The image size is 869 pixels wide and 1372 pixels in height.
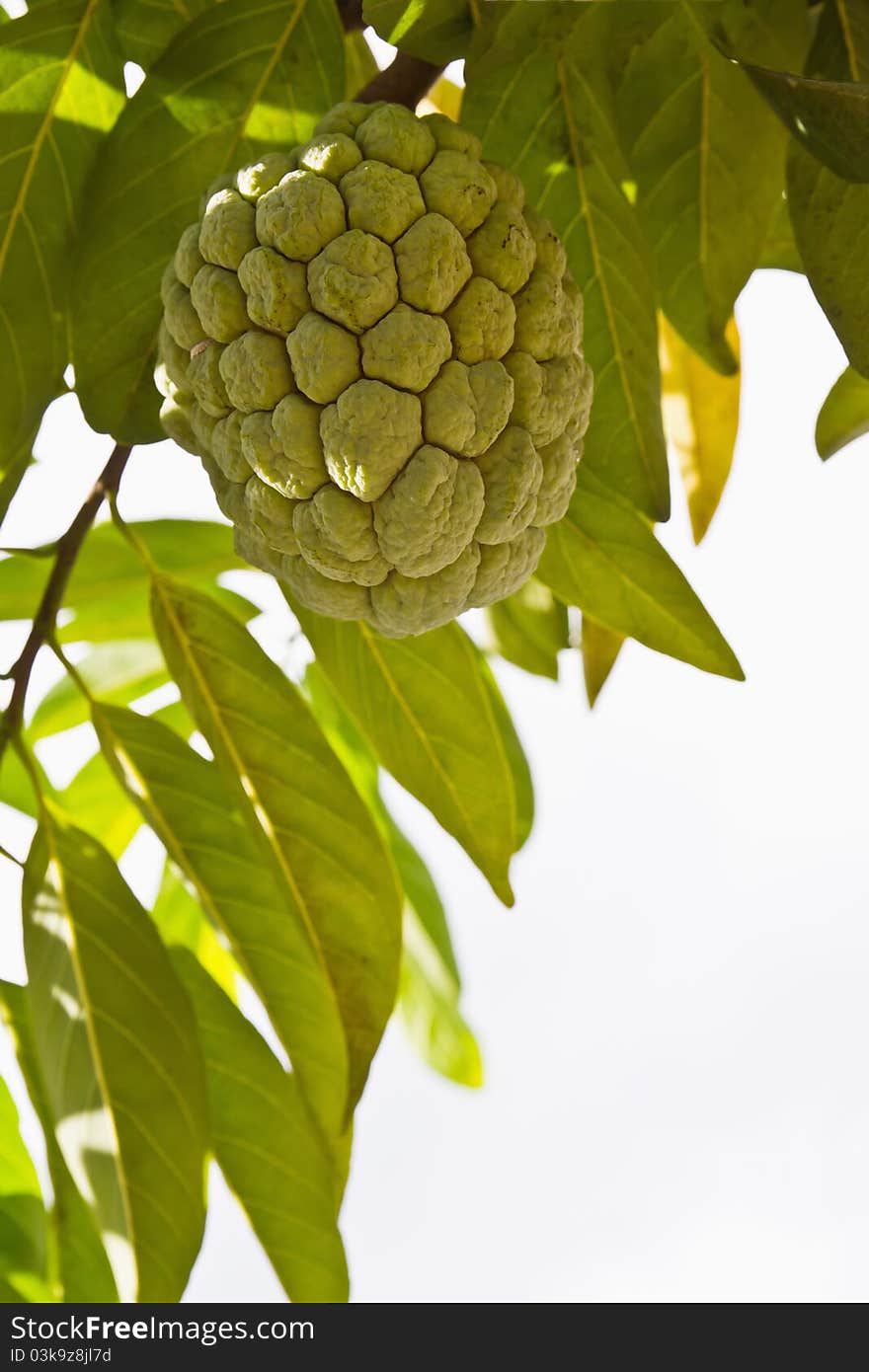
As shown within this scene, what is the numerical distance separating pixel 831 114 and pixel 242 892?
4.73 feet

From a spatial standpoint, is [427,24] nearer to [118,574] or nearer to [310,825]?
[310,825]

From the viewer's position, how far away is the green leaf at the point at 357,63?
226 cm

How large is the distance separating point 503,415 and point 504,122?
64 cm

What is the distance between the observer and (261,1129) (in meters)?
2.22

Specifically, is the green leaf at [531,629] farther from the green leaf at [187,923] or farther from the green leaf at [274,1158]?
the green leaf at [187,923]

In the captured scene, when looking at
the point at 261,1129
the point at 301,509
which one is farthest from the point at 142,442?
the point at 261,1129

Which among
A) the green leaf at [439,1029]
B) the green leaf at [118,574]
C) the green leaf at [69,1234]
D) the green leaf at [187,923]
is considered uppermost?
the green leaf at [118,574]

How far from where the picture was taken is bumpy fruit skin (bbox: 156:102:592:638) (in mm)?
1411

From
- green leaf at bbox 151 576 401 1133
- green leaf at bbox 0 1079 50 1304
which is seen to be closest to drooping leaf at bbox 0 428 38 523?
green leaf at bbox 151 576 401 1133

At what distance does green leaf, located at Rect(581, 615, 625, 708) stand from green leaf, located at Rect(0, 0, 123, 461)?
1.09 metres

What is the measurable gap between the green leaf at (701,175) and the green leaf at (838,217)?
9.5 inches

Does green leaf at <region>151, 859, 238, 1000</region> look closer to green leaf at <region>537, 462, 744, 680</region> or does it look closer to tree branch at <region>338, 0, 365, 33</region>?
green leaf at <region>537, 462, 744, 680</region>

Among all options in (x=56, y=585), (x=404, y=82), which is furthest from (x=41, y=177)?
(x=56, y=585)

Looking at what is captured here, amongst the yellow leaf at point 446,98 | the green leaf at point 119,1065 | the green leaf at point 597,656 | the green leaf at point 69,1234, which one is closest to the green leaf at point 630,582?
the green leaf at point 597,656
